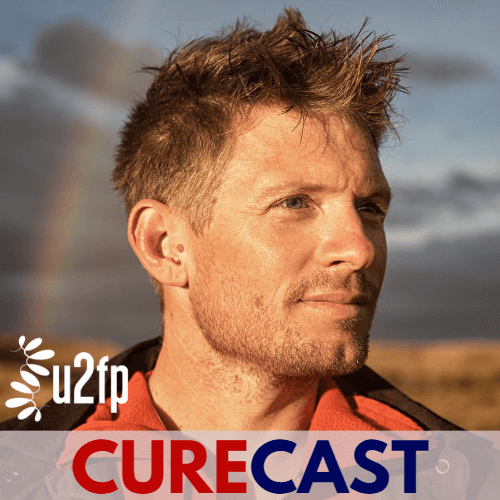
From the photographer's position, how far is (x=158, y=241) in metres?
3.20

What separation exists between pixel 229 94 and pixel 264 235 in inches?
32.9

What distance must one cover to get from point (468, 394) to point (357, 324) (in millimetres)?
7946

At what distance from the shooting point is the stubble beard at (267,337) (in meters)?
2.75

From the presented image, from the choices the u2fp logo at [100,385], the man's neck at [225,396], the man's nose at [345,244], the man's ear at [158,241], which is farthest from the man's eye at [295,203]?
the u2fp logo at [100,385]

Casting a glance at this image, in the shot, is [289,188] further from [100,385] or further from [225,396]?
[100,385]

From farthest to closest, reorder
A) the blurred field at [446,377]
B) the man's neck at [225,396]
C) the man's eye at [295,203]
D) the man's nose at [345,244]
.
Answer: the blurred field at [446,377] < the man's neck at [225,396] < the man's eye at [295,203] < the man's nose at [345,244]

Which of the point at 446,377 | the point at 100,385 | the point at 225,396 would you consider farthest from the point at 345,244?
the point at 446,377

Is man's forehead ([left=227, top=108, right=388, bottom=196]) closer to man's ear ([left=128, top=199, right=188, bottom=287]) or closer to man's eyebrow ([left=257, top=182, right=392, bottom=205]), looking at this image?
man's eyebrow ([left=257, top=182, right=392, bottom=205])

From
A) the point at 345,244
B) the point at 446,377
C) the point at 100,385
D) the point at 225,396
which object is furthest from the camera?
the point at 446,377

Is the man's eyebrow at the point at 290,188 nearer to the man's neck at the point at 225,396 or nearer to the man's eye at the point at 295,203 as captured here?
the man's eye at the point at 295,203

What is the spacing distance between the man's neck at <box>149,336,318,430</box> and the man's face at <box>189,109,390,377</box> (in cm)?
10

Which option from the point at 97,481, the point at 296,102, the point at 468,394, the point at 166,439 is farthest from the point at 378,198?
the point at 468,394

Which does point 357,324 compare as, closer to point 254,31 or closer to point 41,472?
point 41,472

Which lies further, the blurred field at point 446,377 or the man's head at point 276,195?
the blurred field at point 446,377
